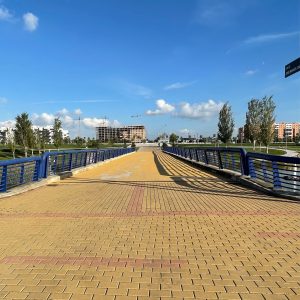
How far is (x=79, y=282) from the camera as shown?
13.8ft

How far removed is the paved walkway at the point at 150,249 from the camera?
404cm

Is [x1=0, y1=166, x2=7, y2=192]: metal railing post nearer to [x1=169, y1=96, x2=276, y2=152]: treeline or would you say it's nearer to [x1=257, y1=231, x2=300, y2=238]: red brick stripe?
[x1=257, y1=231, x2=300, y2=238]: red brick stripe

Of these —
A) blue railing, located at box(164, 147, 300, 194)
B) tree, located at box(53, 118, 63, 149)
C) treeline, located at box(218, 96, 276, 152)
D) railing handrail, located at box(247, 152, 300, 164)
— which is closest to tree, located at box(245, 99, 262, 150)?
treeline, located at box(218, 96, 276, 152)

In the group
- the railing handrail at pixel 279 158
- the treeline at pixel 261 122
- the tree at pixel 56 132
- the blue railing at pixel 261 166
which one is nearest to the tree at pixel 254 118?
the treeline at pixel 261 122

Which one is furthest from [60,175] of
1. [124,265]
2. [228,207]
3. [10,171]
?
[124,265]

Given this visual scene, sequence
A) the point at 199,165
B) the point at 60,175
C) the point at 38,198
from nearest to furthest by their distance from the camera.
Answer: the point at 38,198 < the point at 60,175 < the point at 199,165

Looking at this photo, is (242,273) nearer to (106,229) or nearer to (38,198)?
(106,229)

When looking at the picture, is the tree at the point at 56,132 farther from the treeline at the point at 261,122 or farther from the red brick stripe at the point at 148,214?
the red brick stripe at the point at 148,214

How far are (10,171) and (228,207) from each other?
22.5 feet

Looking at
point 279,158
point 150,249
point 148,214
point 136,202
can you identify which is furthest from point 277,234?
point 279,158

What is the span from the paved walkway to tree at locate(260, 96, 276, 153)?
65.1 m

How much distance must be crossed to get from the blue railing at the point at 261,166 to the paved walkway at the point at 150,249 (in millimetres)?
1208

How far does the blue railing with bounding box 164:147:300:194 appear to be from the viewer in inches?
408

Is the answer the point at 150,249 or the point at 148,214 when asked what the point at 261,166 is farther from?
the point at 150,249
